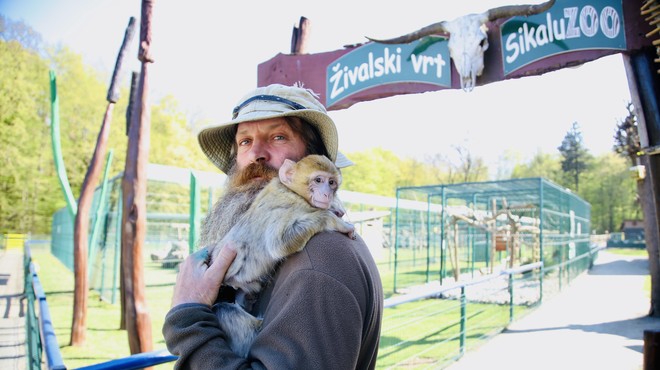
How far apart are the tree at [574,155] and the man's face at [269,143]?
58.7 meters

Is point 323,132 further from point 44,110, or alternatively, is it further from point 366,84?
point 44,110

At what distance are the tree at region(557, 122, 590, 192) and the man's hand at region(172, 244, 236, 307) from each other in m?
59.0

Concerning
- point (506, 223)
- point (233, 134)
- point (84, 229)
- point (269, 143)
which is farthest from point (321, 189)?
point (506, 223)

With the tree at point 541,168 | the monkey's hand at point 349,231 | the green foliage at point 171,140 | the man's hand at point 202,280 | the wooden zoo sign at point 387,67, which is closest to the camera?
the man's hand at point 202,280

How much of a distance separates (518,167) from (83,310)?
5419 centimetres

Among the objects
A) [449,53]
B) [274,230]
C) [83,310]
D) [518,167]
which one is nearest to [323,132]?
[274,230]

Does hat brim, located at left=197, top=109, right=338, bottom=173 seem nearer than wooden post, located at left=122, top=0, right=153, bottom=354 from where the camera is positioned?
Yes

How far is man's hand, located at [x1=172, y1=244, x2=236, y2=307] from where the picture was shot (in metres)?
1.18

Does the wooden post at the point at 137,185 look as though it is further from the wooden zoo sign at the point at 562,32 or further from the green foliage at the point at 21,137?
the green foliage at the point at 21,137

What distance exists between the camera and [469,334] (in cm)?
753

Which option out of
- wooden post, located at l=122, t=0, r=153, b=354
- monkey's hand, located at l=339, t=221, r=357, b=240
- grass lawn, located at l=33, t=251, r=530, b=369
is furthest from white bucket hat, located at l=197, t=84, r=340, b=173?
wooden post, located at l=122, t=0, r=153, b=354

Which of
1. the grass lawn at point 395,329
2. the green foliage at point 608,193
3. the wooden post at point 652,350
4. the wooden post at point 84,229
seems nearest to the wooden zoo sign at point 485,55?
the wooden post at point 652,350

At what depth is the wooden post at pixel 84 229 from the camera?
24.7 ft

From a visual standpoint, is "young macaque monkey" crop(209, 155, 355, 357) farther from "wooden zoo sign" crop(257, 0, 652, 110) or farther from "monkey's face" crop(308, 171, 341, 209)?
"wooden zoo sign" crop(257, 0, 652, 110)
